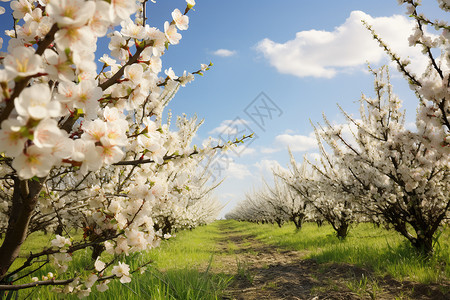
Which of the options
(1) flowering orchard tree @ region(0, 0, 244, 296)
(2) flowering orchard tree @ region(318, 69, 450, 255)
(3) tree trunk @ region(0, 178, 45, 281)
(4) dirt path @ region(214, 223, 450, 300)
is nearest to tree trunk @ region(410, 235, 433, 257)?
(2) flowering orchard tree @ region(318, 69, 450, 255)

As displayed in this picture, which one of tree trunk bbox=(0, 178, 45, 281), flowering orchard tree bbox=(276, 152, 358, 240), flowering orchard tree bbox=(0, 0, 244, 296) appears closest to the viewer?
flowering orchard tree bbox=(0, 0, 244, 296)

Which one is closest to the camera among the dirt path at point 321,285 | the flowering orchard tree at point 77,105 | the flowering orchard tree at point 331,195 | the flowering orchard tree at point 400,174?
the flowering orchard tree at point 77,105

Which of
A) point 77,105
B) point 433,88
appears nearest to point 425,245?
Result: point 433,88

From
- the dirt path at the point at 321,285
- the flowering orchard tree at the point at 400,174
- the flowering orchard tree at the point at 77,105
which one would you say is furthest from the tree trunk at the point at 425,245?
the flowering orchard tree at the point at 77,105

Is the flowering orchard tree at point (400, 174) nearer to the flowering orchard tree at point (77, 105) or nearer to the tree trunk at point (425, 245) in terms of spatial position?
the tree trunk at point (425, 245)

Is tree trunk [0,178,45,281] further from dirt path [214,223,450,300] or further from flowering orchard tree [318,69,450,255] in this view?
flowering orchard tree [318,69,450,255]

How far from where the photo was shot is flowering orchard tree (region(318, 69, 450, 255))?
4.32 m

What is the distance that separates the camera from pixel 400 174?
4633mm

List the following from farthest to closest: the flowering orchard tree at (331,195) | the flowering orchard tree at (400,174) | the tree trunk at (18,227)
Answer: the flowering orchard tree at (331,195) → the flowering orchard tree at (400,174) → the tree trunk at (18,227)

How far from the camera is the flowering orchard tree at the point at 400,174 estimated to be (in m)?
4.32

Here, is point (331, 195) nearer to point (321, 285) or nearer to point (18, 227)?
point (321, 285)

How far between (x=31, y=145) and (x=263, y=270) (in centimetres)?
541

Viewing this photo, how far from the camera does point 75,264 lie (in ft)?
16.6

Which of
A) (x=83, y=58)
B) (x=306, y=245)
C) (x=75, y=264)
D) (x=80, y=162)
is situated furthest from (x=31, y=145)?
(x=306, y=245)
